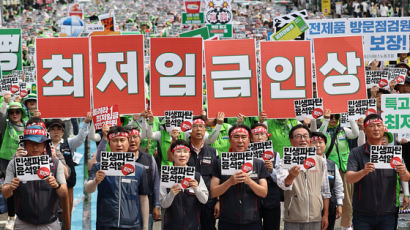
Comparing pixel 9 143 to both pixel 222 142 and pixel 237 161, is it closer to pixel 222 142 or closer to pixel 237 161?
pixel 222 142

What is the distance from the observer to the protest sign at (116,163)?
735 cm

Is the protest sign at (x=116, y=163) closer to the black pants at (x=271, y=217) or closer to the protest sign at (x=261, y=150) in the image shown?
the protest sign at (x=261, y=150)

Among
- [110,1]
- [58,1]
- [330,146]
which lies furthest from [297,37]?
[58,1]

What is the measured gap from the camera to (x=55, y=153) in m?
8.20

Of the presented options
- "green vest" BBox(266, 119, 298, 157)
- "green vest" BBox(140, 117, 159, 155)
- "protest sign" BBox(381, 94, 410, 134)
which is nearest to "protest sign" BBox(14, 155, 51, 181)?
"green vest" BBox(140, 117, 159, 155)

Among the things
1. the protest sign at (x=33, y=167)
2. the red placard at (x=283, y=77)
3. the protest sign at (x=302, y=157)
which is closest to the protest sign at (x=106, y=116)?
the protest sign at (x=33, y=167)

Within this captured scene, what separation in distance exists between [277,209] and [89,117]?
246 cm

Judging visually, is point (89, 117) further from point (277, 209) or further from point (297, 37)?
point (297, 37)

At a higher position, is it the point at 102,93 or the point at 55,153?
the point at 102,93

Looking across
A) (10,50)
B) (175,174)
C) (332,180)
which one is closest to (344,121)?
(332,180)

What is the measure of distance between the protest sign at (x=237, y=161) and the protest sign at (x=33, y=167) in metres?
1.69

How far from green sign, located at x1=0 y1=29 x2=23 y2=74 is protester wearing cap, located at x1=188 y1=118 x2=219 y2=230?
16.0 feet

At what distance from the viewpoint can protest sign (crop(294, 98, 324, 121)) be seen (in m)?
9.13

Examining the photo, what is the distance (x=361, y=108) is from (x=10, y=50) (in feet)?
19.8
